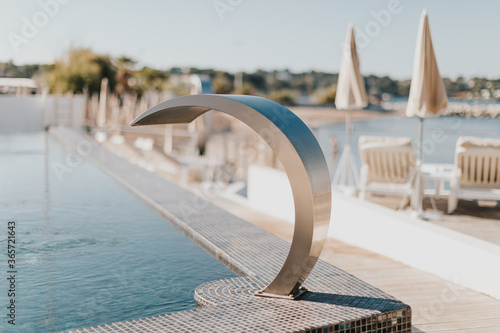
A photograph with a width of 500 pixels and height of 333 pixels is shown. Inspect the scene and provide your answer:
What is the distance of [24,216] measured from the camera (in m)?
5.78

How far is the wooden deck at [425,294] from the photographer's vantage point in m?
3.21

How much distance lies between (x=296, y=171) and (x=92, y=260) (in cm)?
213

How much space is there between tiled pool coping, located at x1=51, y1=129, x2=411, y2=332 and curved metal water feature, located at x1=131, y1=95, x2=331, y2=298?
162 millimetres

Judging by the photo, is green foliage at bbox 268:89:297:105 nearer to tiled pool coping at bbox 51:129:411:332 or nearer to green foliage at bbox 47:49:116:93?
green foliage at bbox 47:49:116:93

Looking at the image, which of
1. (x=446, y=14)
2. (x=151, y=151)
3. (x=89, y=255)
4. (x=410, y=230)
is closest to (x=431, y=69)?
(x=410, y=230)

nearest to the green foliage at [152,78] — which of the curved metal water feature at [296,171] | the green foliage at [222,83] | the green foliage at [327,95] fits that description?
the green foliage at [222,83]

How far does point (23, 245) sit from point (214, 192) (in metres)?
4.28

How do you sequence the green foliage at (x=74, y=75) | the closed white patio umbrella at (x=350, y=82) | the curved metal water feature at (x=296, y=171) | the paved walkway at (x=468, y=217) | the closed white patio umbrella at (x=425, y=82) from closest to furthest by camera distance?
the curved metal water feature at (x=296, y=171), the paved walkway at (x=468, y=217), the closed white patio umbrella at (x=425, y=82), the closed white patio umbrella at (x=350, y=82), the green foliage at (x=74, y=75)

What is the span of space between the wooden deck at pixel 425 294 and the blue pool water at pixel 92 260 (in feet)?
3.85

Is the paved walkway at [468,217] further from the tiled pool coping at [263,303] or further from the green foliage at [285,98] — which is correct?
the green foliage at [285,98]

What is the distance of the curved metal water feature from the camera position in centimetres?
280

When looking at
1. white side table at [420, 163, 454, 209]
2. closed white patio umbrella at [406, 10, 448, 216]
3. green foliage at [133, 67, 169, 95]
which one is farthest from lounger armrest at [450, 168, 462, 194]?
green foliage at [133, 67, 169, 95]

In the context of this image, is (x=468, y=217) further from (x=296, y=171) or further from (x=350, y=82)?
(x=296, y=171)

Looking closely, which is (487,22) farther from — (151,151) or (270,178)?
(270,178)
